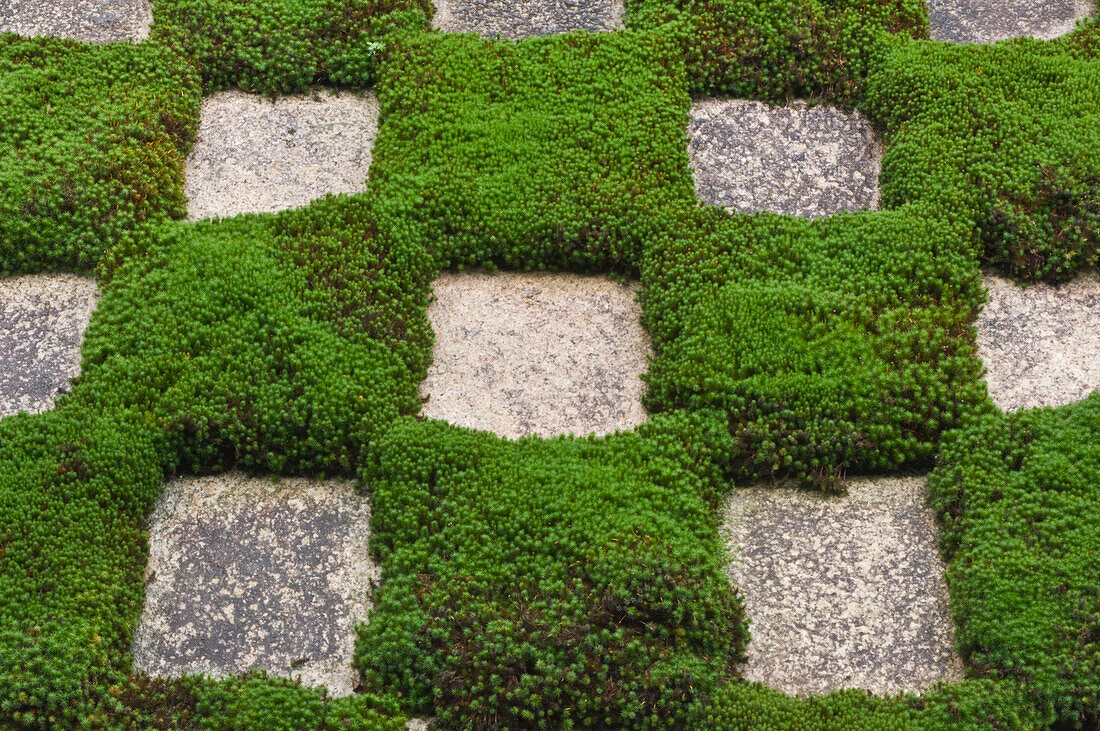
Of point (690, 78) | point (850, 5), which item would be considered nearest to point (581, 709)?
point (690, 78)

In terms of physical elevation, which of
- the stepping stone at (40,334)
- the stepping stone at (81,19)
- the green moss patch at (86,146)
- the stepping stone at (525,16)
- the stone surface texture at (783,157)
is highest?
the stepping stone at (525,16)

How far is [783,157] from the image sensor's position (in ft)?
25.3

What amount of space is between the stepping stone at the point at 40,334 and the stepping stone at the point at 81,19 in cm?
221

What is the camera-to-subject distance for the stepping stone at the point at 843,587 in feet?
18.1

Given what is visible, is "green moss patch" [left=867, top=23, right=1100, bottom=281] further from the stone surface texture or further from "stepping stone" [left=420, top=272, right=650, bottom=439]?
"stepping stone" [left=420, top=272, right=650, bottom=439]

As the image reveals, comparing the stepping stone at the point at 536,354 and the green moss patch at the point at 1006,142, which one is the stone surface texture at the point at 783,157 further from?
the stepping stone at the point at 536,354

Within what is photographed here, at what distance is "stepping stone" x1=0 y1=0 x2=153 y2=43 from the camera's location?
8.26 metres

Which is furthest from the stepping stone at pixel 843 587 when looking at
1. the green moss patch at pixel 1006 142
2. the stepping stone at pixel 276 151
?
the stepping stone at pixel 276 151

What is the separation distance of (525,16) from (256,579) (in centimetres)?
478

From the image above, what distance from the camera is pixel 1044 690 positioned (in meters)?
5.21

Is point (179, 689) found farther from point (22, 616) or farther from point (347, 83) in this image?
point (347, 83)

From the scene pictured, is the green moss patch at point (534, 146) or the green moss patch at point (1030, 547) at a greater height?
the green moss patch at point (534, 146)

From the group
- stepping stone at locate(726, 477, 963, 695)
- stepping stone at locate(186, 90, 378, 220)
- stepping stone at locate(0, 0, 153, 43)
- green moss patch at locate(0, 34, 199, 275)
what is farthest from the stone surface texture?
stepping stone at locate(0, 0, 153, 43)

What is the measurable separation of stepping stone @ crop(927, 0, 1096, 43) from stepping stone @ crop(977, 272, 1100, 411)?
7.47 ft
